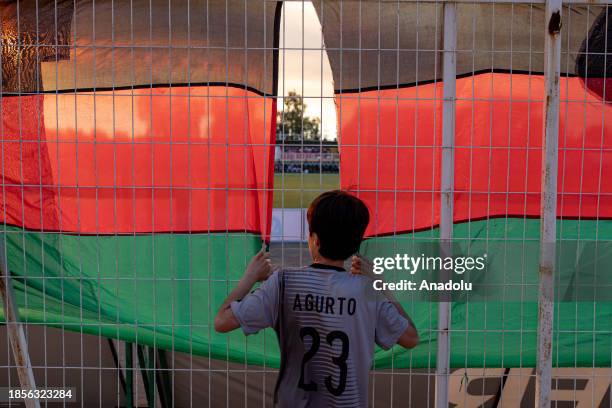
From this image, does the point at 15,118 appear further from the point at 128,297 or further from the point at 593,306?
the point at 593,306

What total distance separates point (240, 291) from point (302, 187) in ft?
4.00

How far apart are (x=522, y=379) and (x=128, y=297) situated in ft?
7.61

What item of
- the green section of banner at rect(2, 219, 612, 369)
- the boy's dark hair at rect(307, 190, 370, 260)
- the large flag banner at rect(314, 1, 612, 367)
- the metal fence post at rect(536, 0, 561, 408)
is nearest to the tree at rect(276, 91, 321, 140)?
the large flag banner at rect(314, 1, 612, 367)

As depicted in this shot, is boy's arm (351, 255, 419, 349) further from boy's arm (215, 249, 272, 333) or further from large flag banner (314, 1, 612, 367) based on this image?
large flag banner (314, 1, 612, 367)

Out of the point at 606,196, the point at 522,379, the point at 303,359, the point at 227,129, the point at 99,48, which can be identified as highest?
the point at 99,48

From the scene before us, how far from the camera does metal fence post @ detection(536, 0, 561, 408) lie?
3.04m

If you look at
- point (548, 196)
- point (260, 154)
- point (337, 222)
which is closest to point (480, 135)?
point (548, 196)

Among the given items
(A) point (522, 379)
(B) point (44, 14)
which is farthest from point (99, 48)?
(A) point (522, 379)

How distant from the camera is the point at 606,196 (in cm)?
339

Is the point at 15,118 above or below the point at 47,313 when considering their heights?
above

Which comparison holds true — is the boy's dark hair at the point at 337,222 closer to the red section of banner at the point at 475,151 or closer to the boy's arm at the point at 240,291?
the boy's arm at the point at 240,291

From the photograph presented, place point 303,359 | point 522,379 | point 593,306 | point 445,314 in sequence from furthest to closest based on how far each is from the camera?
point 522,379 → point 593,306 → point 445,314 → point 303,359

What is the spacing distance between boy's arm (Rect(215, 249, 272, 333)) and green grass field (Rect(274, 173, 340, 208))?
3.39ft

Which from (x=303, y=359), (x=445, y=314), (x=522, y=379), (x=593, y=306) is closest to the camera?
(x=303, y=359)
